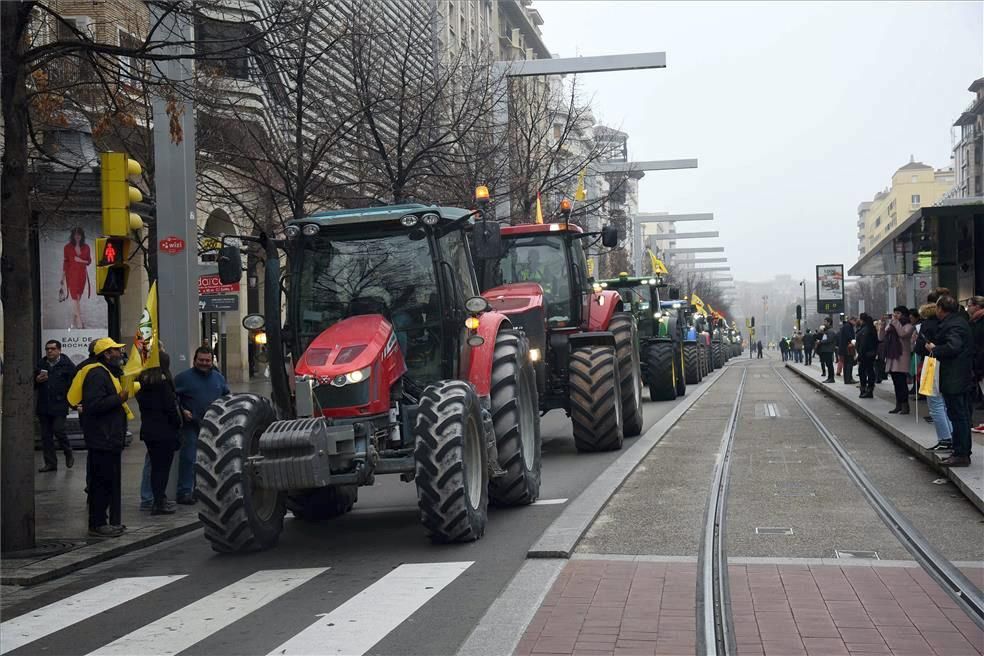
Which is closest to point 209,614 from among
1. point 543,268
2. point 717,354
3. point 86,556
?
point 86,556

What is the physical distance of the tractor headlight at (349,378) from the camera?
A: 9.06m

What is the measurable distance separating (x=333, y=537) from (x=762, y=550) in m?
3.65

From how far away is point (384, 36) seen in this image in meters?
22.0

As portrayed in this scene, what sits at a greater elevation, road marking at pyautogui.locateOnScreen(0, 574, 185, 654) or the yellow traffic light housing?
the yellow traffic light housing

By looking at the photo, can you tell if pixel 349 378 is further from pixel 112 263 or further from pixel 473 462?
pixel 112 263

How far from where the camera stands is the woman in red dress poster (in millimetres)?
19422

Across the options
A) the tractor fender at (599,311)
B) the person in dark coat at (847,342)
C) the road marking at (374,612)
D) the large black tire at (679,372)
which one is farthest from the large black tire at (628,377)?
the person in dark coat at (847,342)

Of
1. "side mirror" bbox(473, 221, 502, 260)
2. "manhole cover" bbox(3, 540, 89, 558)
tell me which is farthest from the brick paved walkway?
"manhole cover" bbox(3, 540, 89, 558)

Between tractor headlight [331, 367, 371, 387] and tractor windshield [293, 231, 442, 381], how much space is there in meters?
1.00

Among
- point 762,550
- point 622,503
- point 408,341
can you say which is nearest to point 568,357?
point 622,503

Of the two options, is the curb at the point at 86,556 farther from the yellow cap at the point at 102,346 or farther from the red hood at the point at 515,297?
the red hood at the point at 515,297

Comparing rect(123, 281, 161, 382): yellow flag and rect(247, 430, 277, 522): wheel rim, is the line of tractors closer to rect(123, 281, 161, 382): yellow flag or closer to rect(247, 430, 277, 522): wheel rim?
rect(247, 430, 277, 522): wheel rim

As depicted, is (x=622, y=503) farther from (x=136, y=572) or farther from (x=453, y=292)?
(x=136, y=572)

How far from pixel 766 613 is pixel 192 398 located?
7.44 m
